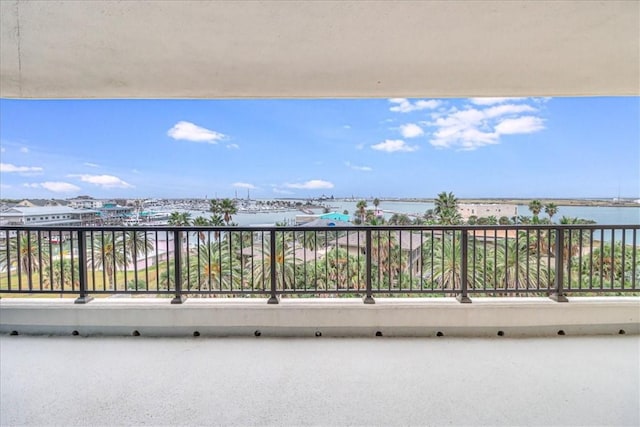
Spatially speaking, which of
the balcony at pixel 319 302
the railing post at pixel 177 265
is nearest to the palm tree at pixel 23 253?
the balcony at pixel 319 302

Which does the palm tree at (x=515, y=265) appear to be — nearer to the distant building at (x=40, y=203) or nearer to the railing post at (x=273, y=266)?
the railing post at (x=273, y=266)

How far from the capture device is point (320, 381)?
1.69 metres

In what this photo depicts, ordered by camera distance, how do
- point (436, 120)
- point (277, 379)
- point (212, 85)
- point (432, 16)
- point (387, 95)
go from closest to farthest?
point (432, 16) → point (277, 379) → point (212, 85) → point (387, 95) → point (436, 120)

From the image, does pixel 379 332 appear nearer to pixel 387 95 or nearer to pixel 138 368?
pixel 138 368

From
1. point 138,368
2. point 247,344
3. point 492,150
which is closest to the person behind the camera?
point 138,368

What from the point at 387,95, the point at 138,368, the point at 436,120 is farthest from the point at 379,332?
the point at 436,120

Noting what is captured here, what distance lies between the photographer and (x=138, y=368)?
183 cm

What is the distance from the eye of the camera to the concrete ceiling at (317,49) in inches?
58.9

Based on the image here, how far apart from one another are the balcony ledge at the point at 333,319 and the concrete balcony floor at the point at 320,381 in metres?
0.09

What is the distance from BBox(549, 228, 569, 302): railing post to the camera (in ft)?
7.68

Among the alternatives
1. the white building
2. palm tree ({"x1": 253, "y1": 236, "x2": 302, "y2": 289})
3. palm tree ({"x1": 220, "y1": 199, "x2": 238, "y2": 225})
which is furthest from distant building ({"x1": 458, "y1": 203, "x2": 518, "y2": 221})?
the white building

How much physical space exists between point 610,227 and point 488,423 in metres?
2.08

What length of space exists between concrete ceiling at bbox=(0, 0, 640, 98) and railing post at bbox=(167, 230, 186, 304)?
1270 mm

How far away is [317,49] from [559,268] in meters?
2.60
